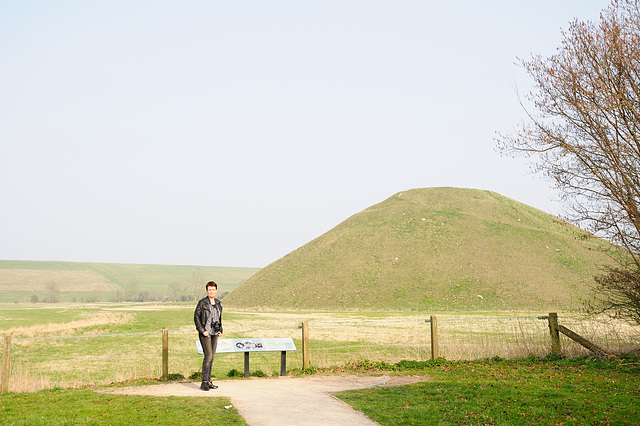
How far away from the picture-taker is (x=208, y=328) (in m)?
12.4

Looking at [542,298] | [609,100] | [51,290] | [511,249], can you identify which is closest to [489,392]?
[609,100]

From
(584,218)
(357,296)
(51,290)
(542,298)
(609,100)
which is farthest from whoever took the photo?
(51,290)

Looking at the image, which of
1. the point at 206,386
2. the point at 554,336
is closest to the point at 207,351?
the point at 206,386

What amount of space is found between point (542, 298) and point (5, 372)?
75.9 meters

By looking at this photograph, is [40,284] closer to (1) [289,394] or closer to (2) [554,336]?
(2) [554,336]

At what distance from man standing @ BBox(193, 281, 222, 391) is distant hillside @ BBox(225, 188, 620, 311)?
66.1m

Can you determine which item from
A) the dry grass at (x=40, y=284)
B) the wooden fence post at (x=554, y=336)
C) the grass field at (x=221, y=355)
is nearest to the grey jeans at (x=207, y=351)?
Result: the grass field at (x=221, y=355)

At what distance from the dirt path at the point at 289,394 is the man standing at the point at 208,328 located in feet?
1.21

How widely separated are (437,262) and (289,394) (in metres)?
82.2

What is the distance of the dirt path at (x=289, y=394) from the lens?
9.33m

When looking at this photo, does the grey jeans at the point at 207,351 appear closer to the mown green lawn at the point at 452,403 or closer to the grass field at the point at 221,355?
the mown green lawn at the point at 452,403

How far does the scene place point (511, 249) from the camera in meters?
93.8

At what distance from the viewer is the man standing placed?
12258mm

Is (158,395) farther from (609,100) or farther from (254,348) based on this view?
(609,100)
